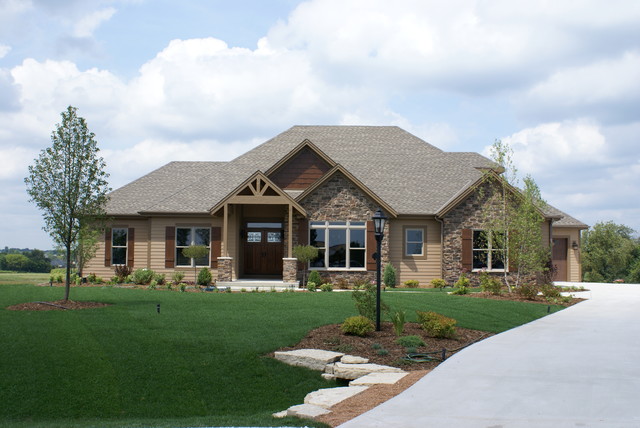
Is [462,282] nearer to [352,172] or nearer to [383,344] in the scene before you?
[352,172]

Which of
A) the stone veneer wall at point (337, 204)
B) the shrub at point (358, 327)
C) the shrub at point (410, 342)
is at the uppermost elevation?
the stone veneer wall at point (337, 204)

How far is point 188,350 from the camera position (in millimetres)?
10281

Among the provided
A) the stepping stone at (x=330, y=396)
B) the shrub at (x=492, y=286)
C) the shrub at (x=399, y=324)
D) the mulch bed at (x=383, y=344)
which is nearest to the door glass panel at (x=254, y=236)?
the shrub at (x=492, y=286)

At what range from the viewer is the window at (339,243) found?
24.5 metres

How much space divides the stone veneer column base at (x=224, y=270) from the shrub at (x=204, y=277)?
17.3 inches

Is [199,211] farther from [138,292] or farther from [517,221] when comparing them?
[517,221]

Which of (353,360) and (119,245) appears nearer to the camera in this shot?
(353,360)

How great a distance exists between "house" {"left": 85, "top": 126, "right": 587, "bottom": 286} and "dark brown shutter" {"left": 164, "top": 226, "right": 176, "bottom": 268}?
41mm

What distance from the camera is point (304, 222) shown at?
24406mm

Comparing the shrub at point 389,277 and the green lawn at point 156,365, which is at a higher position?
the shrub at point 389,277

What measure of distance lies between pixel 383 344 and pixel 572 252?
21.3 metres

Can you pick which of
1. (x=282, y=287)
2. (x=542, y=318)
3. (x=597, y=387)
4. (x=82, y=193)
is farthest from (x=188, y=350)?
(x=282, y=287)

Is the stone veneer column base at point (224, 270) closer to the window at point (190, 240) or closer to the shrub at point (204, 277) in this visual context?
the shrub at point (204, 277)

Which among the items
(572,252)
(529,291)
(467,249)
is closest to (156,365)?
(529,291)
